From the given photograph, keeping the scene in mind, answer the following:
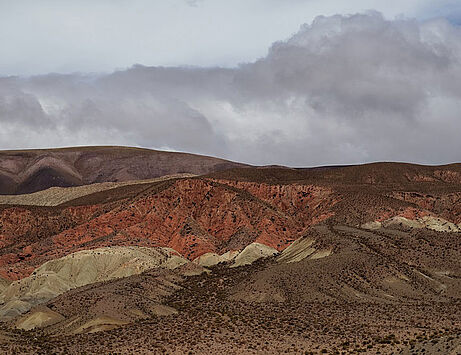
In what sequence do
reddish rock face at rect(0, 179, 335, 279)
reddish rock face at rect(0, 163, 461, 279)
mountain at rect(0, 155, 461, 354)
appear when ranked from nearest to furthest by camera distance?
1. mountain at rect(0, 155, 461, 354)
2. reddish rock face at rect(0, 179, 335, 279)
3. reddish rock face at rect(0, 163, 461, 279)

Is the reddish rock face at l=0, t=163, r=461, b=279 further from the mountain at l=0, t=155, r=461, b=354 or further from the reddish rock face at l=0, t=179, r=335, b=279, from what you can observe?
the mountain at l=0, t=155, r=461, b=354

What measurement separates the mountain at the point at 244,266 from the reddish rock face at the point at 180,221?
0.91 ft

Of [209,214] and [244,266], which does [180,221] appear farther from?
[244,266]

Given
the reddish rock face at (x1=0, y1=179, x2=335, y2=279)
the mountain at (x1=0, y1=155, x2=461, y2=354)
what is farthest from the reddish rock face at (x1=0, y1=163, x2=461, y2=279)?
the mountain at (x1=0, y1=155, x2=461, y2=354)

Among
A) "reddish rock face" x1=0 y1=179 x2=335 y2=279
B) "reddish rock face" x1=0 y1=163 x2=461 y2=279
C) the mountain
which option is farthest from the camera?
"reddish rock face" x1=0 y1=163 x2=461 y2=279

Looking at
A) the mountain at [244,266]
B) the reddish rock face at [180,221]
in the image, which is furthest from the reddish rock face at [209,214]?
the mountain at [244,266]

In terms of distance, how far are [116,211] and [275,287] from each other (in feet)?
146

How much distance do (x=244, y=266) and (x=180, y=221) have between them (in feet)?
71.8

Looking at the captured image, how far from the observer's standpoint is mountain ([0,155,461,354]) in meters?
57.9

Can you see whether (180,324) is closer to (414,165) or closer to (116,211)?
(116,211)

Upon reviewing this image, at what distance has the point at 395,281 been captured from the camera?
8106 cm

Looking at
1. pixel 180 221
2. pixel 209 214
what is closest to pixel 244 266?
pixel 180 221

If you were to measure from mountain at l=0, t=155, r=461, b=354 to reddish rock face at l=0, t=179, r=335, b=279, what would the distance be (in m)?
0.28

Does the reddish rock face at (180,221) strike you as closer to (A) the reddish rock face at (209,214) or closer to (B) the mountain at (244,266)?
(A) the reddish rock face at (209,214)
